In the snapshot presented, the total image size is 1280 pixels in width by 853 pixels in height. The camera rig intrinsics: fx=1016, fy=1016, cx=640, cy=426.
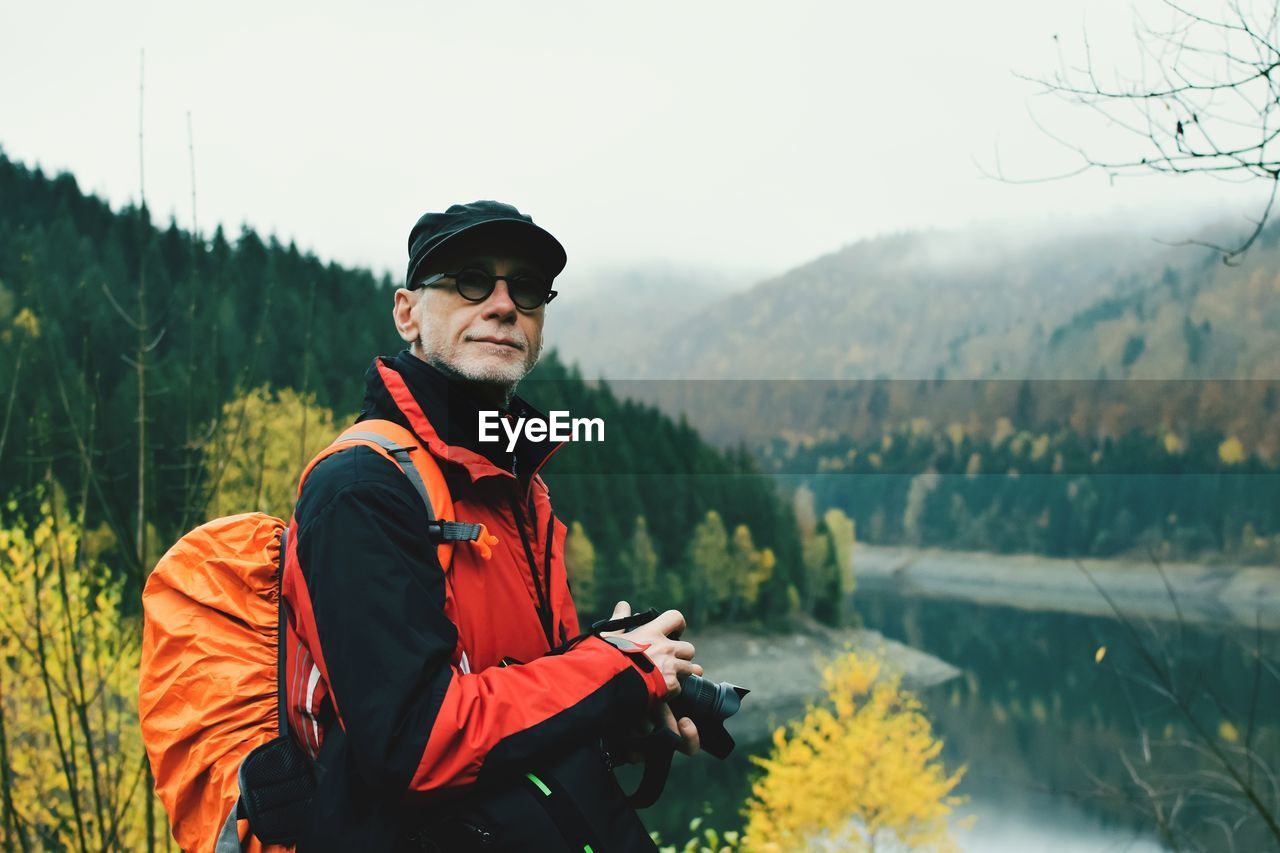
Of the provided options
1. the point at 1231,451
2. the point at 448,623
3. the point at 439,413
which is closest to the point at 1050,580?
the point at 1231,451

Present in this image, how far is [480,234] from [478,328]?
149 millimetres

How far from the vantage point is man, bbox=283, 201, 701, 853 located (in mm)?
1221

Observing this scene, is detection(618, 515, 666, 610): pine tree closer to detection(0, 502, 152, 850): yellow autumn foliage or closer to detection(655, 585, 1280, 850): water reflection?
detection(655, 585, 1280, 850): water reflection

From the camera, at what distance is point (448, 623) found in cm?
128

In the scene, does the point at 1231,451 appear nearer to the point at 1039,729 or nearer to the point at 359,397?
the point at 1039,729

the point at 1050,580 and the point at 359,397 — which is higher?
the point at 359,397

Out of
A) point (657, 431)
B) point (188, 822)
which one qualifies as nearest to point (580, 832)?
point (188, 822)

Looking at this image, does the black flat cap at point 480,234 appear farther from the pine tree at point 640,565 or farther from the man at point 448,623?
the pine tree at point 640,565

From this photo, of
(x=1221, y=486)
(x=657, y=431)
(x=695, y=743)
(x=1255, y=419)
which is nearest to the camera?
(x=695, y=743)

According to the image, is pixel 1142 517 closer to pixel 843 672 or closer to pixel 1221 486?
pixel 1221 486

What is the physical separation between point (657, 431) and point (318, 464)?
5567 centimetres

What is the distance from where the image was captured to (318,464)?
138 cm

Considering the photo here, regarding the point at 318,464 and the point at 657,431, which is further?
the point at 657,431

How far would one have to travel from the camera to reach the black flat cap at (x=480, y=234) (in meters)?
1.58
